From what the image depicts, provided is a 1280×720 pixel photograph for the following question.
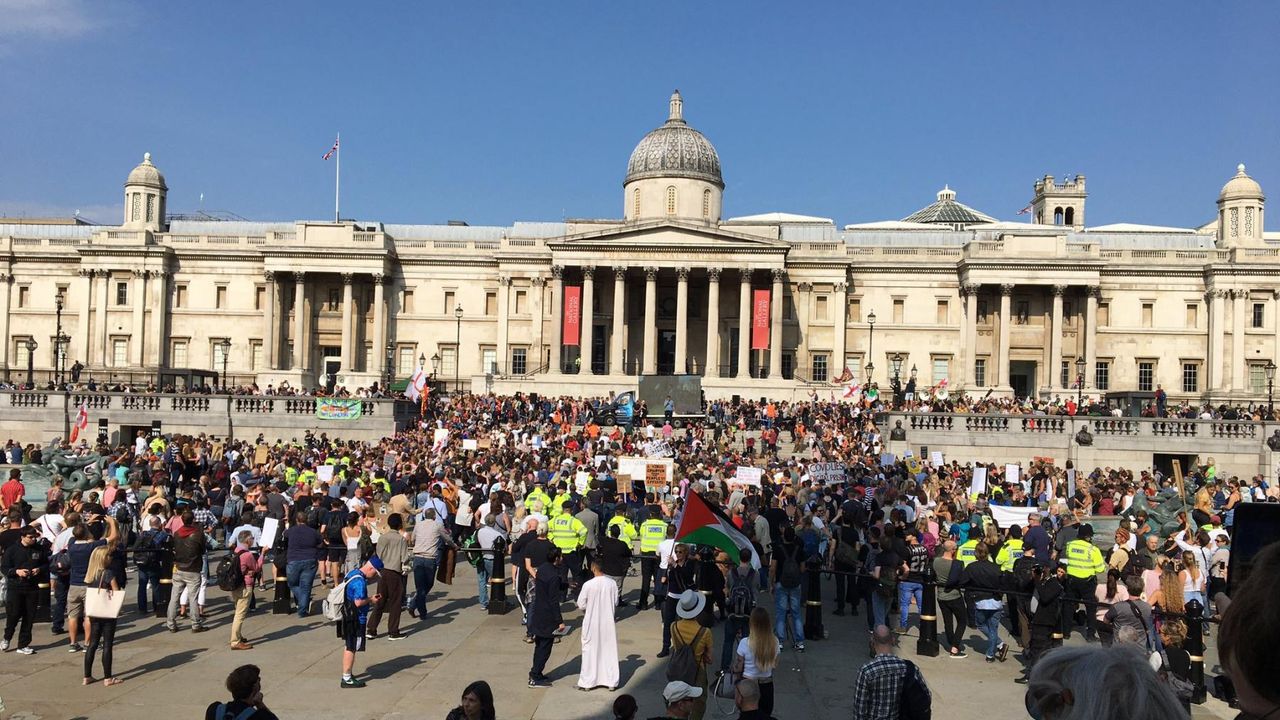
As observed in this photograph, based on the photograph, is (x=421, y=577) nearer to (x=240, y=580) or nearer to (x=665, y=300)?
(x=240, y=580)

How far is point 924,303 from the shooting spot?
6894cm

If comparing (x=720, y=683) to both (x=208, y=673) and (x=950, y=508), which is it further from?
(x=950, y=508)

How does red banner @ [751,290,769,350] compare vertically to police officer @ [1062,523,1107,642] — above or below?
above

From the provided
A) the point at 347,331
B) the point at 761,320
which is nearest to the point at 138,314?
the point at 347,331

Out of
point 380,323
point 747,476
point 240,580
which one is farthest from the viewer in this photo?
point 380,323

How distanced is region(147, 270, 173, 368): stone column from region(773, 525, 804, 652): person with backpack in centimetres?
6435

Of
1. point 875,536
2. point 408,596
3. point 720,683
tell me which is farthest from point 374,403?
point 720,683

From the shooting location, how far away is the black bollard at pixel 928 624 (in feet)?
49.9

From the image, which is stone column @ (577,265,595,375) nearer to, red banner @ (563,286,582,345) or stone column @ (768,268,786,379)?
red banner @ (563,286,582,345)

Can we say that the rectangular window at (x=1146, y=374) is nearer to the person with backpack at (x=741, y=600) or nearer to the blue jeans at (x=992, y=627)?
the blue jeans at (x=992, y=627)

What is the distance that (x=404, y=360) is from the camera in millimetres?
70750

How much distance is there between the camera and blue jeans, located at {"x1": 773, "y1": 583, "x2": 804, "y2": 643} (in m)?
15.4

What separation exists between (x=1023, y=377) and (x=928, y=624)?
57.9 metres

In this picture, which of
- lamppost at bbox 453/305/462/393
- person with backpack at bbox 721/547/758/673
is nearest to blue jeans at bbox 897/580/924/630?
person with backpack at bbox 721/547/758/673
